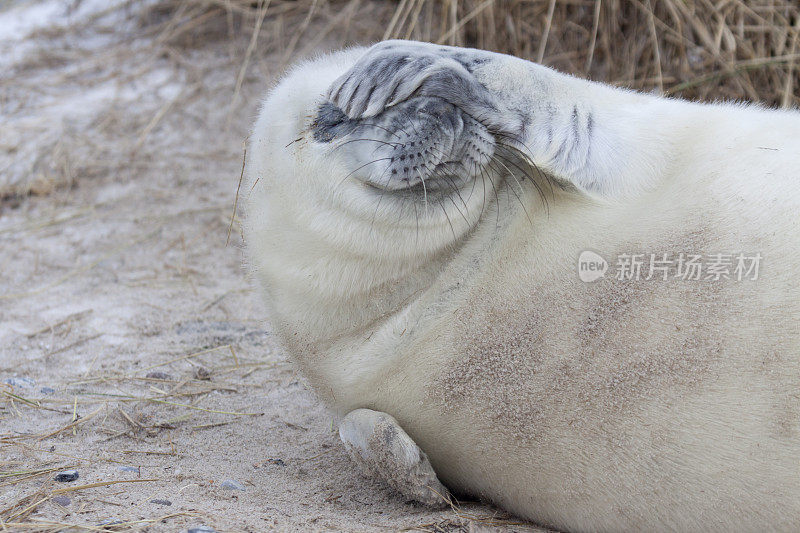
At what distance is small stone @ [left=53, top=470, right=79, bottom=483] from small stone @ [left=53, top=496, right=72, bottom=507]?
0.12 meters

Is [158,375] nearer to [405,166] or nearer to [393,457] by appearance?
[393,457]

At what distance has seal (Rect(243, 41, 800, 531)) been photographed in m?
1.77

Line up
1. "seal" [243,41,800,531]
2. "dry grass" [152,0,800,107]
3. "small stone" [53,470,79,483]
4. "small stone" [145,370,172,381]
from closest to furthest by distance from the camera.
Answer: "seal" [243,41,800,531] < "small stone" [53,470,79,483] < "small stone" [145,370,172,381] < "dry grass" [152,0,800,107]

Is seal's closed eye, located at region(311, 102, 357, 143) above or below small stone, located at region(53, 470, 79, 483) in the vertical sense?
above

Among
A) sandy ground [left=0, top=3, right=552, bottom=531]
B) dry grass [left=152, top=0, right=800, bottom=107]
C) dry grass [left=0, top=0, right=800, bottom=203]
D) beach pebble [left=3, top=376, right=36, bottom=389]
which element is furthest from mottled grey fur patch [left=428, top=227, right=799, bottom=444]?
dry grass [left=0, top=0, right=800, bottom=203]

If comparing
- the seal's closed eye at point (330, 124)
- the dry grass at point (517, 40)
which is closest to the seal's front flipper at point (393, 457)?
the seal's closed eye at point (330, 124)

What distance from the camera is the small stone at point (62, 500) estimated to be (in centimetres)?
186

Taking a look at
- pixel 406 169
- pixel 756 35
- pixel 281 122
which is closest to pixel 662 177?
pixel 406 169

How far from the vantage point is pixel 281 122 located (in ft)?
6.76

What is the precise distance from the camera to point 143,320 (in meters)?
3.37

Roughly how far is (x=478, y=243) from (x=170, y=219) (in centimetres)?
278

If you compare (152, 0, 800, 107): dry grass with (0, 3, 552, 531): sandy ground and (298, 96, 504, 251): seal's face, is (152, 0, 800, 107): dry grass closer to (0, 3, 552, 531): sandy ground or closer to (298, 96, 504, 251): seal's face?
(0, 3, 552, 531): sandy ground

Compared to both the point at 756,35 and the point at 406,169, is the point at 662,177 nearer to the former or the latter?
the point at 406,169

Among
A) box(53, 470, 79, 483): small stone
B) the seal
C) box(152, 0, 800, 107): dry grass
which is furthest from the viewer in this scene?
box(152, 0, 800, 107): dry grass
